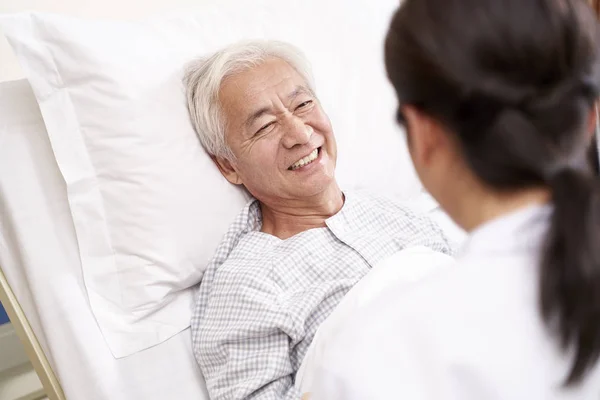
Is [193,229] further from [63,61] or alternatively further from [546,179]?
[546,179]

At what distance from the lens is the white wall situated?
1452mm

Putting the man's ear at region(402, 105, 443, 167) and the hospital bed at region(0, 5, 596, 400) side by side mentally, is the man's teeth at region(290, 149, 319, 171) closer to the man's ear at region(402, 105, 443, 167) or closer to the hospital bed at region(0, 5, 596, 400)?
the hospital bed at region(0, 5, 596, 400)

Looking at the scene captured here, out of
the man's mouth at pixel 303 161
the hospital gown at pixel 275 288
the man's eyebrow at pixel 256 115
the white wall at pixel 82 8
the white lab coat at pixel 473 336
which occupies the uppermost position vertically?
the white wall at pixel 82 8

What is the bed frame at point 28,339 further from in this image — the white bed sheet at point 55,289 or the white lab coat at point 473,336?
the white lab coat at point 473,336

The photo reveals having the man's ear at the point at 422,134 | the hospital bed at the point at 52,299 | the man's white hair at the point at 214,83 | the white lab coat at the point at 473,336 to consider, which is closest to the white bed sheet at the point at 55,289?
the hospital bed at the point at 52,299

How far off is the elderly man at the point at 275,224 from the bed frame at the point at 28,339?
293 millimetres

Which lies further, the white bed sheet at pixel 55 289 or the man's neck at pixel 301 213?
the man's neck at pixel 301 213

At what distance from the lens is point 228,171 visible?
52.0 inches

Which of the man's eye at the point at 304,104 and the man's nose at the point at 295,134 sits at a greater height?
the man's eye at the point at 304,104

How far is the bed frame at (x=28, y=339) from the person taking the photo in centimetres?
110

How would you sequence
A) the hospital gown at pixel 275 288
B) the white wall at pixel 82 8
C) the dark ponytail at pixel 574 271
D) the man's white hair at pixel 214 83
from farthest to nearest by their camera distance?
1. the white wall at pixel 82 8
2. the man's white hair at pixel 214 83
3. the hospital gown at pixel 275 288
4. the dark ponytail at pixel 574 271

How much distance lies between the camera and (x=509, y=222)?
1.91 ft

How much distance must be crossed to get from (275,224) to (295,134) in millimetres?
224

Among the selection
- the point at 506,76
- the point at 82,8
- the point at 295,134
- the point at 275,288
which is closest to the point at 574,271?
the point at 506,76
